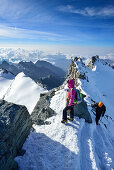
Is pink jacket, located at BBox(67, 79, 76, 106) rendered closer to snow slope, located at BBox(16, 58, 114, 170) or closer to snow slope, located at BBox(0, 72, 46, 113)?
snow slope, located at BBox(16, 58, 114, 170)

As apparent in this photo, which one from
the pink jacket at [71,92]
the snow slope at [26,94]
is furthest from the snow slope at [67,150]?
the snow slope at [26,94]

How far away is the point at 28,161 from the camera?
598cm

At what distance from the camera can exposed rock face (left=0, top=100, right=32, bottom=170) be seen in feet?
16.8

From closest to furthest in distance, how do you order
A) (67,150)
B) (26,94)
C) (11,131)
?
(11,131), (67,150), (26,94)

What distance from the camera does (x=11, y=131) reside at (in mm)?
6012

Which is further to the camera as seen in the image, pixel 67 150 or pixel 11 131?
pixel 67 150

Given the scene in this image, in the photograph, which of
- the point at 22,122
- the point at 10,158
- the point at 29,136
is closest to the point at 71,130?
the point at 29,136

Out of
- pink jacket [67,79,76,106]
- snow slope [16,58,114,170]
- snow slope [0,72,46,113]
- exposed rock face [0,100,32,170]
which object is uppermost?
pink jacket [67,79,76,106]

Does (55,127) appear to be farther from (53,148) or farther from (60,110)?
(60,110)

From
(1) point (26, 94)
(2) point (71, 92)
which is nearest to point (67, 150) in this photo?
(2) point (71, 92)

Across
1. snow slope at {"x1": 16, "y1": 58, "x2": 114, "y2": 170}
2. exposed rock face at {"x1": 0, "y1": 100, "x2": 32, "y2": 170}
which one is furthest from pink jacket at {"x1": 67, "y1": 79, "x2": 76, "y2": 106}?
exposed rock face at {"x1": 0, "y1": 100, "x2": 32, "y2": 170}

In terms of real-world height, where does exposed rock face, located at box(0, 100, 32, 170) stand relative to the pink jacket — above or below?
below

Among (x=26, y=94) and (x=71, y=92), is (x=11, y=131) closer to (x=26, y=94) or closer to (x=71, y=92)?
(x=71, y=92)

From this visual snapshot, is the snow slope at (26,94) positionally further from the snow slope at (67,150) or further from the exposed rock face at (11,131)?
the exposed rock face at (11,131)
